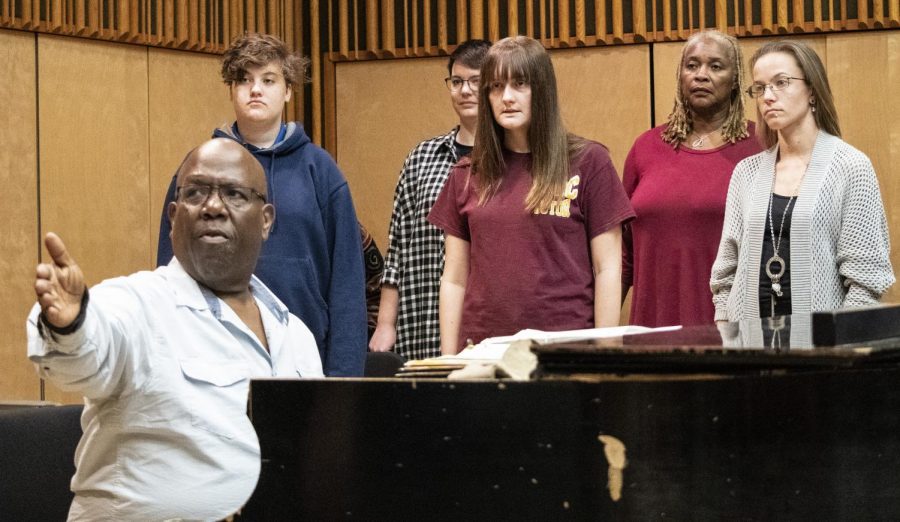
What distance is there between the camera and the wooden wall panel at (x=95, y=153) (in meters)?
5.41

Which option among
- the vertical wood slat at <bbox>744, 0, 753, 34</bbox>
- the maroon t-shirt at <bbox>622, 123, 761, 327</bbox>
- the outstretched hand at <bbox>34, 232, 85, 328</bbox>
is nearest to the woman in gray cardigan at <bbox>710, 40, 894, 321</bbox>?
the maroon t-shirt at <bbox>622, 123, 761, 327</bbox>

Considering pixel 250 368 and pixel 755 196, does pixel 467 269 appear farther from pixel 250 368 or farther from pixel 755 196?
pixel 250 368

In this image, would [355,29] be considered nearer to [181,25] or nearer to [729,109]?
[181,25]

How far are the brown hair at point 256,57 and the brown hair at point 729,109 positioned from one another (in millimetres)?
1154

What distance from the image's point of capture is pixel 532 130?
328cm

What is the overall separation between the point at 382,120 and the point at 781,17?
1883 millimetres

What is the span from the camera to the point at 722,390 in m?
1.50

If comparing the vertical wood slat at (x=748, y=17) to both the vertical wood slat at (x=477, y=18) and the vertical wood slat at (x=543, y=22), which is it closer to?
the vertical wood slat at (x=543, y=22)

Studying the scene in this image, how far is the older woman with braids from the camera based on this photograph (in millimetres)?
3732

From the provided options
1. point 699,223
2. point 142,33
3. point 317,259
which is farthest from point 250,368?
point 142,33

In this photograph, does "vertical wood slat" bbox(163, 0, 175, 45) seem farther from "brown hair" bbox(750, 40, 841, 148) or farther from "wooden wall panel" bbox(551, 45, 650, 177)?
"brown hair" bbox(750, 40, 841, 148)

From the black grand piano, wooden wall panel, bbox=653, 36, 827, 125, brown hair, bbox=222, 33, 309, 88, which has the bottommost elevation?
the black grand piano

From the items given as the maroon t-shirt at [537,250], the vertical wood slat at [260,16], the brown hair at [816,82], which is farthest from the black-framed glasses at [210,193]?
the vertical wood slat at [260,16]

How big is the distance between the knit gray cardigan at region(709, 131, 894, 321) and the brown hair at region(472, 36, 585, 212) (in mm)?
518
